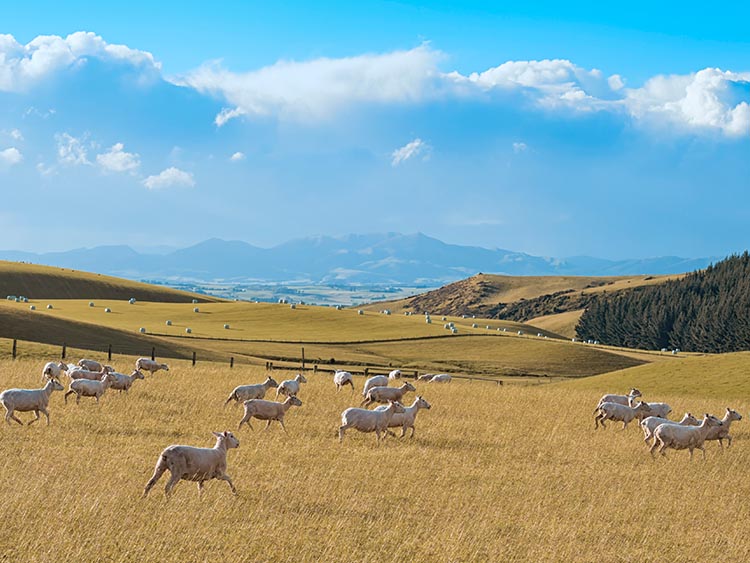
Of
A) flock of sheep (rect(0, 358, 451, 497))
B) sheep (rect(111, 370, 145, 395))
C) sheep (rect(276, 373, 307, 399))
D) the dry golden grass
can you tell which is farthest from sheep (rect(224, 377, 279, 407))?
sheep (rect(111, 370, 145, 395))

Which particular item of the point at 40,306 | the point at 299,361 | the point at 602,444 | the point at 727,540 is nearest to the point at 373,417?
the point at 602,444

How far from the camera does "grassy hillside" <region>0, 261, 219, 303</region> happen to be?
13788cm

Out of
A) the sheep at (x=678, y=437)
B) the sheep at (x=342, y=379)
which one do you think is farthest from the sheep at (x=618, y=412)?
the sheep at (x=342, y=379)

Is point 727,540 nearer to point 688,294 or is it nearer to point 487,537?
point 487,537

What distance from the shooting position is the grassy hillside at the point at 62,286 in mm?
137875

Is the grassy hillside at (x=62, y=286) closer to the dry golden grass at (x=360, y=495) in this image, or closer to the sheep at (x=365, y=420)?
the dry golden grass at (x=360, y=495)

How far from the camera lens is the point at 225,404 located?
27.3 metres

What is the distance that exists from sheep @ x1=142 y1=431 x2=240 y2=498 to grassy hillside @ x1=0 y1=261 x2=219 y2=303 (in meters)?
127

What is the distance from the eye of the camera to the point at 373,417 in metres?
23.0

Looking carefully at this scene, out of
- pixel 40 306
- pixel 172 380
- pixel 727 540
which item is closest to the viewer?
pixel 727 540

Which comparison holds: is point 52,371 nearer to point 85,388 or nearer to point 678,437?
point 85,388

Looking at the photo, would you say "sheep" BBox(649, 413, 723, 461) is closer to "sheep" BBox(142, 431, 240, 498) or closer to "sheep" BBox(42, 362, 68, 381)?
"sheep" BBox(142, 431, 240, 498)

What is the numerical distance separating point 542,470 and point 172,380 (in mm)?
19824

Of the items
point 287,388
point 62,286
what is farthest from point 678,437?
point 62,286
